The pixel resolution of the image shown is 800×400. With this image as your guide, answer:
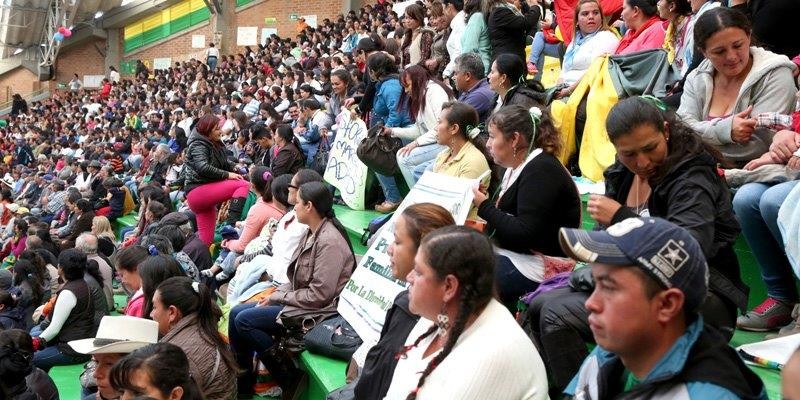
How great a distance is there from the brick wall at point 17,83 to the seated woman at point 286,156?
29.4m

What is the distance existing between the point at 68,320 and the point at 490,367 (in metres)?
5.82

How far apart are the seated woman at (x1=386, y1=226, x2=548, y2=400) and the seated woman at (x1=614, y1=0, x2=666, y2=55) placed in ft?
12.2

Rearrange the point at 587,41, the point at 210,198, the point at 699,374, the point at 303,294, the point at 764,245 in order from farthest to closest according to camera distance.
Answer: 1. the point at 210,198
2. the point at 587,41
3. the point at 303,294
4. the point at 764,245
5. the point at 699,374

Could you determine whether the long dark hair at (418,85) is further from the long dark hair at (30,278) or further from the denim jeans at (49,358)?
the long dark hair at (30,278)

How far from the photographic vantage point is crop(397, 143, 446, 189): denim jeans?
21.4ft

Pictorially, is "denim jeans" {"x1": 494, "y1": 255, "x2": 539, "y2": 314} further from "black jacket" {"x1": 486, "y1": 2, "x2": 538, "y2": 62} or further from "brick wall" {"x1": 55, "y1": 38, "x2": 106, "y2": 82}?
"brick wall" {"x1": 55, "y1": 38, "x2": 106, "y2": 82}

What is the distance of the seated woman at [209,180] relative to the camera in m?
8.35

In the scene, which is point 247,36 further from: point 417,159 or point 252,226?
point 417,159

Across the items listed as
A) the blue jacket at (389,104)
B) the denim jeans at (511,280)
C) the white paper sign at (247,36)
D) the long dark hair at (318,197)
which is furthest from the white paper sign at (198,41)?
the denim jeans at (511,280)

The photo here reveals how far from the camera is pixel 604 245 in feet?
6.25

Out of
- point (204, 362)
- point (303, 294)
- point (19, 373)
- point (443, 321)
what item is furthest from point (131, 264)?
Result: point (443, 321)

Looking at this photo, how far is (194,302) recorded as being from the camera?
4.46 m

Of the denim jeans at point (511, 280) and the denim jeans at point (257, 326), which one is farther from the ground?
the denim jeans at point (511, 280)

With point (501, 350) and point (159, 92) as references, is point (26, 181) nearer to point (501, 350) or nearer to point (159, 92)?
point (159, 92)
